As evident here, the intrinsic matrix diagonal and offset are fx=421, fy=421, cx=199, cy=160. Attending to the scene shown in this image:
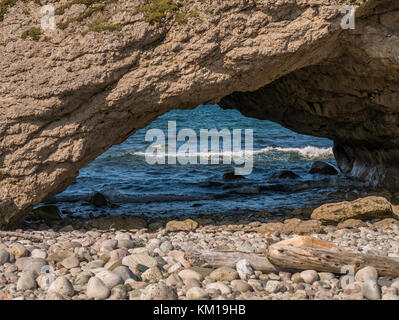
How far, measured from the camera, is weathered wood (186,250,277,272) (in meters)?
5.59

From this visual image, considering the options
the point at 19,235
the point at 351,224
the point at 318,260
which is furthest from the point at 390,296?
the point at 19,235

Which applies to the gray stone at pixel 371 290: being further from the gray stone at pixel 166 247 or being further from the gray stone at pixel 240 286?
the gray stone at pixel 166 247

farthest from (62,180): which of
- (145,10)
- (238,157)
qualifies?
(238,157)

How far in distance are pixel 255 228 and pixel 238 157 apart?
1409cm

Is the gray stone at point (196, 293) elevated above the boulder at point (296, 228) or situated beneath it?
elevated above

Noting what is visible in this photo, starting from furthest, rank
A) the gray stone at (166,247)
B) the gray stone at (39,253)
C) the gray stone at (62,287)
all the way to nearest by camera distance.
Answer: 1. the gray stone at (166,247)
2. the gray stone at (39,253)
3. the gray stone at (62,287)

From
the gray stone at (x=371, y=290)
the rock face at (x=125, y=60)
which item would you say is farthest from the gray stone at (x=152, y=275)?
the rock face at (x=125, y=60)

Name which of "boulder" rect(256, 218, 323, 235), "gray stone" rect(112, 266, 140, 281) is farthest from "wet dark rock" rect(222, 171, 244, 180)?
"gray stone" rect(112, 266, 140, 281)

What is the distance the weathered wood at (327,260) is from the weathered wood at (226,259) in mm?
268

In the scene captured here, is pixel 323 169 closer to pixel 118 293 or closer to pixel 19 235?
pixel 19 235

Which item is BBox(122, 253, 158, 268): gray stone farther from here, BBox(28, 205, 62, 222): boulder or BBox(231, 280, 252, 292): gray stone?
BBox(28, 205, 62, 222): boulder

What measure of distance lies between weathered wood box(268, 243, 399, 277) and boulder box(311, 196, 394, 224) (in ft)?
11.1

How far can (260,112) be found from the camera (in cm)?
1419

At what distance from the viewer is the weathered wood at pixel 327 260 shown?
17.4ft
